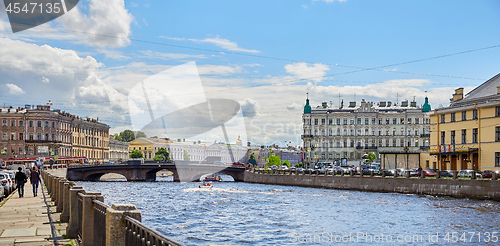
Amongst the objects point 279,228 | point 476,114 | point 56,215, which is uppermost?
point 476,114

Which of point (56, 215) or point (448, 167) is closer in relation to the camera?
point (56, 215)

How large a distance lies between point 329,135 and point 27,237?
333ft

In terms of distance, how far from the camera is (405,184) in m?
47.2

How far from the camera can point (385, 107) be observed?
115 m

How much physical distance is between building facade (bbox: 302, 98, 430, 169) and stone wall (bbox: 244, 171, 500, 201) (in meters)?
41.6

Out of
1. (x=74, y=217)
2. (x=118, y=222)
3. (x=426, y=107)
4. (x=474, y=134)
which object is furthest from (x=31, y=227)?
(x=426, y=107)

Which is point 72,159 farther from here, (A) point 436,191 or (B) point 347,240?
(B) point 347,240

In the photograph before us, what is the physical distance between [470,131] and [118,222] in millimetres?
51813

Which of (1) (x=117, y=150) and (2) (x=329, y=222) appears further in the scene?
(1) (x=117, y=150)

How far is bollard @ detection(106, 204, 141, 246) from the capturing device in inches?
274

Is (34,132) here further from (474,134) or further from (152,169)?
(474,134)

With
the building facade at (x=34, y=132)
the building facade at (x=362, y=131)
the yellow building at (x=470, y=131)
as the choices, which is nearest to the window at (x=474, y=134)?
the yellow building at (x=470, y=131)

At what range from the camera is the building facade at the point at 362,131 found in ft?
358

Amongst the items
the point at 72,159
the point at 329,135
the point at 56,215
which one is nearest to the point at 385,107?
the point at 329,135
